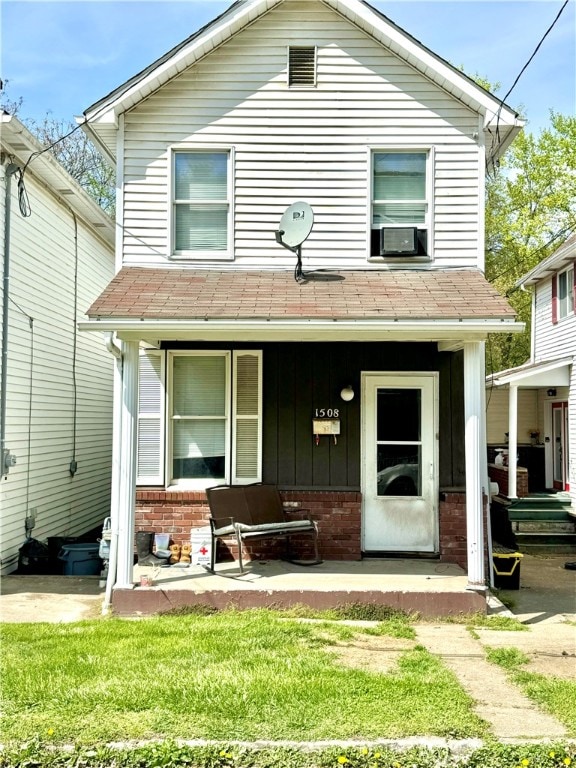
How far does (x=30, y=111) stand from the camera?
2070 cm

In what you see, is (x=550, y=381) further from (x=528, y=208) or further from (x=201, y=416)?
(x=528, y=208)

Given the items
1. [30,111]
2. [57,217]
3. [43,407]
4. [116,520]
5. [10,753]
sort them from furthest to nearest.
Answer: [30,111] < [57,217] < [43,407] < [116,520] < [10,753]

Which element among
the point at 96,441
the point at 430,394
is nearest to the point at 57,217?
the point at 96,441

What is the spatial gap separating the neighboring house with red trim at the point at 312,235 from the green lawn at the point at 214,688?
2.63 metres

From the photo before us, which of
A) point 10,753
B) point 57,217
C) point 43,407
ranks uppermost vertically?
point 57,217

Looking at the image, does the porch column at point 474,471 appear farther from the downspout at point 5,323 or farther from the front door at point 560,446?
→ the front door at point 560,446

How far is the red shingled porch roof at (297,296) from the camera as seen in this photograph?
6.75 meters

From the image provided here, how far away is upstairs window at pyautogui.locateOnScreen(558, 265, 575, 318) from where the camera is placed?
15.2 meters

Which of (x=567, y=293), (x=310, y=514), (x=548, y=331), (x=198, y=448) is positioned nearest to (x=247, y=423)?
(x=198, y=448)

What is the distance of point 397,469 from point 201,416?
259 centimetres

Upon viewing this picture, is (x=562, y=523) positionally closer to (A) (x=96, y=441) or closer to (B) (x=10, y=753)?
(A) (x=96, y=441)

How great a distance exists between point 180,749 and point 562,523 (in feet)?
35.7

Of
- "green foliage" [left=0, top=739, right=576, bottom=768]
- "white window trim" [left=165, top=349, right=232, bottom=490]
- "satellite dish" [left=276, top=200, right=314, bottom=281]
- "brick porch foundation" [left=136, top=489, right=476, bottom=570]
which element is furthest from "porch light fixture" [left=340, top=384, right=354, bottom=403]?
"green foliage" [left=0, top=739, right=576, bottom=768]

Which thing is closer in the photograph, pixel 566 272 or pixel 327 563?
pixel 327 563
